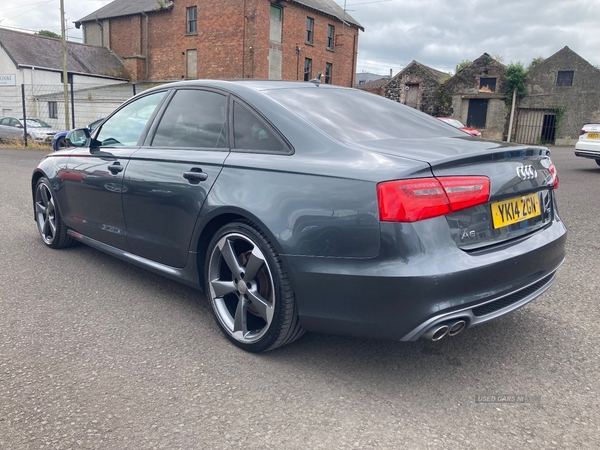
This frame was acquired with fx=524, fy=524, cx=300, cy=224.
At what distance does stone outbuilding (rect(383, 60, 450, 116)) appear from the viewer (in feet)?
117

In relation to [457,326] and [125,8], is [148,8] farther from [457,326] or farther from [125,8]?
[457,326]

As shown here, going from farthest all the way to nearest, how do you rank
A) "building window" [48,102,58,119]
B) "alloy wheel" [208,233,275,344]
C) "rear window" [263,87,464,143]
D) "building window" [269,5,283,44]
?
"building window" [48,102,58,119], "building window" [269,5,283,44], "rear window" [263,87,464,143], "alloy wheel" [208,233,275,344]

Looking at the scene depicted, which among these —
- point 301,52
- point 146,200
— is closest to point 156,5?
point 301,52

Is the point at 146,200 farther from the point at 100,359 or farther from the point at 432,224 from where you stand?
the point at 432,224

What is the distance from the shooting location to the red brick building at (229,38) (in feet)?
101

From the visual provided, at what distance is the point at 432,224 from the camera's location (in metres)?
2.33

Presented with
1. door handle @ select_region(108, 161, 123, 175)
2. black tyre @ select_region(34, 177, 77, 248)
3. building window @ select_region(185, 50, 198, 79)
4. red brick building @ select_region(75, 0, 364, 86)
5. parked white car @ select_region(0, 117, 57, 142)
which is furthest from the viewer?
building window @ select_region(185, 50, 198, 79)

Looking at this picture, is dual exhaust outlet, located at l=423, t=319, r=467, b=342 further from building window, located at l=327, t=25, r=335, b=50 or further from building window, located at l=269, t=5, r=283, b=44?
building window, located at l=327, t=25, r=335, b=50

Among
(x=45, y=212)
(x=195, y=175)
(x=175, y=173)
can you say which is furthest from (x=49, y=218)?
(x=195, y=175)

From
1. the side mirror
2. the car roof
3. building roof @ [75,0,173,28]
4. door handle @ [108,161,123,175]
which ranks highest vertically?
building roof @ [75,0,173,28]

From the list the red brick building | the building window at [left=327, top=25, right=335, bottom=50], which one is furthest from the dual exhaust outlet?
the building window at [left=327, top=25, right=335, bottom=50]

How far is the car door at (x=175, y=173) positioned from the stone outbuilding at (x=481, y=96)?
32876 millimetres

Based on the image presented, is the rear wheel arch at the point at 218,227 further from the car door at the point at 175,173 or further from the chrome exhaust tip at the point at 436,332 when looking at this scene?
the chrome exhaust tip at the point at 436,332

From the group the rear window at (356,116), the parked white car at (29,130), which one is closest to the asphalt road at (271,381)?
the rear window at (356,116)
